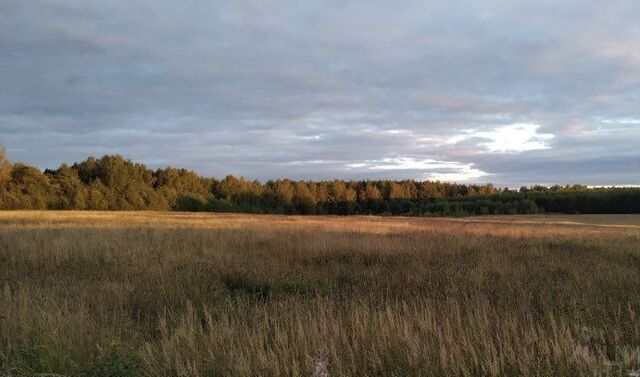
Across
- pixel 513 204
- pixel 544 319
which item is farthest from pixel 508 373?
pixel 513 204

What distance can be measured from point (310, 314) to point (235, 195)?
108958 mm

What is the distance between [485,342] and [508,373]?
48 cm

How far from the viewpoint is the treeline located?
77188 millimetres

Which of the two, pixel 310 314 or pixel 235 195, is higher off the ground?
pixel 235 195

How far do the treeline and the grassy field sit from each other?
7144cm

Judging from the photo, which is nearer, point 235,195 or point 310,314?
point 310,314

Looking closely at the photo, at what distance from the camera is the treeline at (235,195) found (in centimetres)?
7719

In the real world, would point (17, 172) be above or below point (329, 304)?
above

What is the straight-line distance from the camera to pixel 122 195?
287 feet

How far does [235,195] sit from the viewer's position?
113312 mm

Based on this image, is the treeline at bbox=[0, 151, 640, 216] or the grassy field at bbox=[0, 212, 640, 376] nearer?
the grassy field at bbox=[0, 212, 640, 376]

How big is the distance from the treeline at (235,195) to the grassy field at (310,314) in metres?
71.4

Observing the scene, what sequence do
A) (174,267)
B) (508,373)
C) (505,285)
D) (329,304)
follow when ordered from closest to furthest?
(508,373), (329,304), (505,285), (174,267)

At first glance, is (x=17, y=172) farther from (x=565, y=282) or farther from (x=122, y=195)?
(x=565, y=282)
